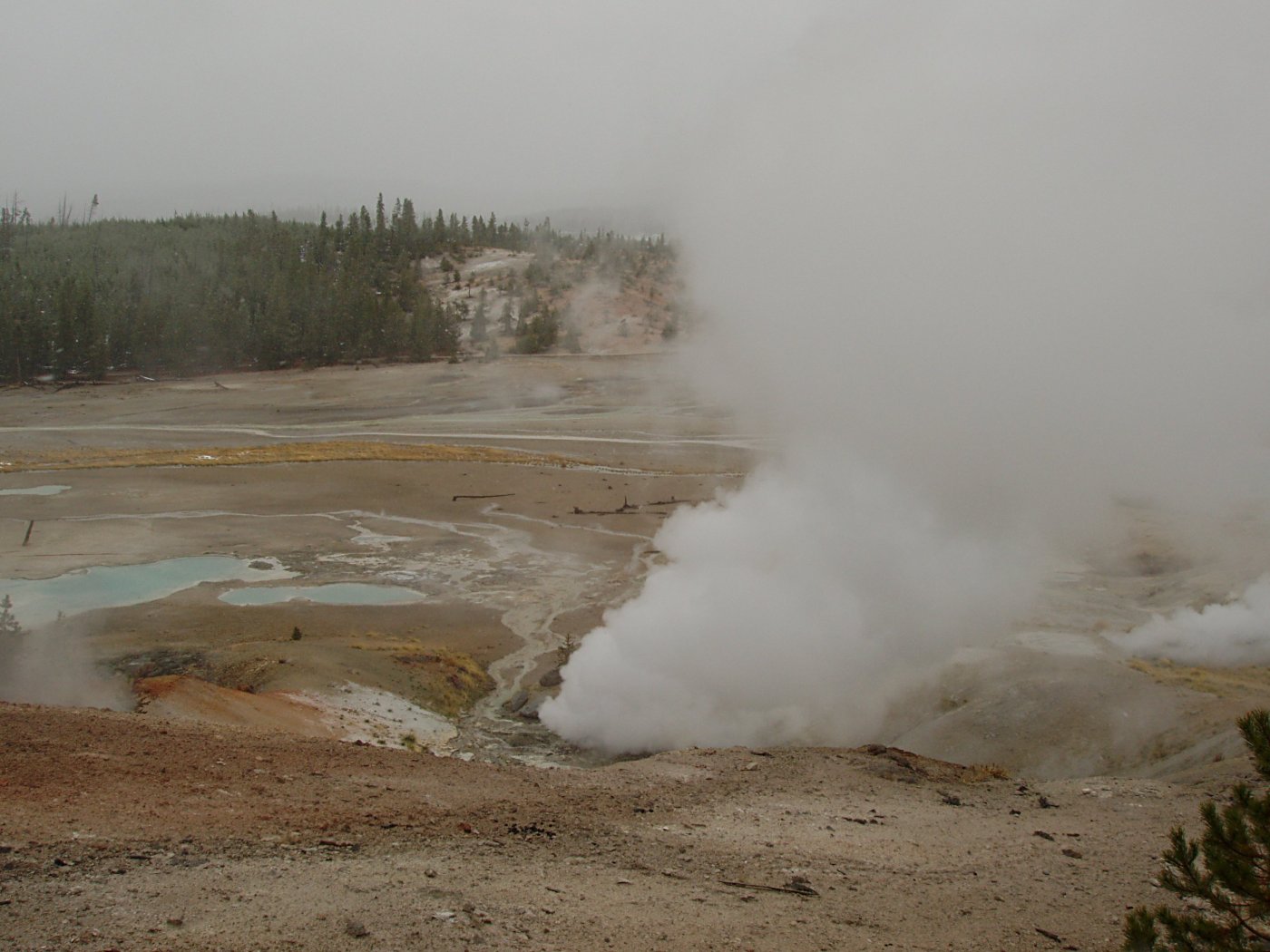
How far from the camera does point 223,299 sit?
3659 inches

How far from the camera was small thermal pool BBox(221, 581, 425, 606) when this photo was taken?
23500mm

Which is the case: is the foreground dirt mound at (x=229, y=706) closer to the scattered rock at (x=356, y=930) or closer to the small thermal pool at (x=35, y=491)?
the scattered rock at (x=356, y=930)

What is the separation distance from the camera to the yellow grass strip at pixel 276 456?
143ft

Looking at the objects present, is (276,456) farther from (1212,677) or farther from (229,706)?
(1212,677)

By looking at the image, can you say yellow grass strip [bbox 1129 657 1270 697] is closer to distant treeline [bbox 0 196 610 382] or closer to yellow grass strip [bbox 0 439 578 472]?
yellow grass strip [bbox 0 439 578 472]

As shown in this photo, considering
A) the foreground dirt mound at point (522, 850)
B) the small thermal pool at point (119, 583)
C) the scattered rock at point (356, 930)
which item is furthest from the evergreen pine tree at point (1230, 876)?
the small thermal pool at point (119, 583)

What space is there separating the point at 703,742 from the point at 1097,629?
29.9 feet

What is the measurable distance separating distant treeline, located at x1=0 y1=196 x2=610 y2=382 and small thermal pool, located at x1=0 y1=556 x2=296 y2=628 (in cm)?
6170

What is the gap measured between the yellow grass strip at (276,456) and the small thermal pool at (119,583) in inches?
690

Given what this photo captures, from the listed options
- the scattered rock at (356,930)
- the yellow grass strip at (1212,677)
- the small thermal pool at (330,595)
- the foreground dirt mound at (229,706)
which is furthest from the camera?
the small thermal pool at (330,595)

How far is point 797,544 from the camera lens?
782 inches

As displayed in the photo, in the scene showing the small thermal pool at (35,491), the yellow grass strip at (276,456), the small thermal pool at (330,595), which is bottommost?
the small thermal pool at (330,595)

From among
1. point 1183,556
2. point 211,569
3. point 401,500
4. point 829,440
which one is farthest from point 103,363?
point 1183,556

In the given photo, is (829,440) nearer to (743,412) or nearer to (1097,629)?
(1097,629)
